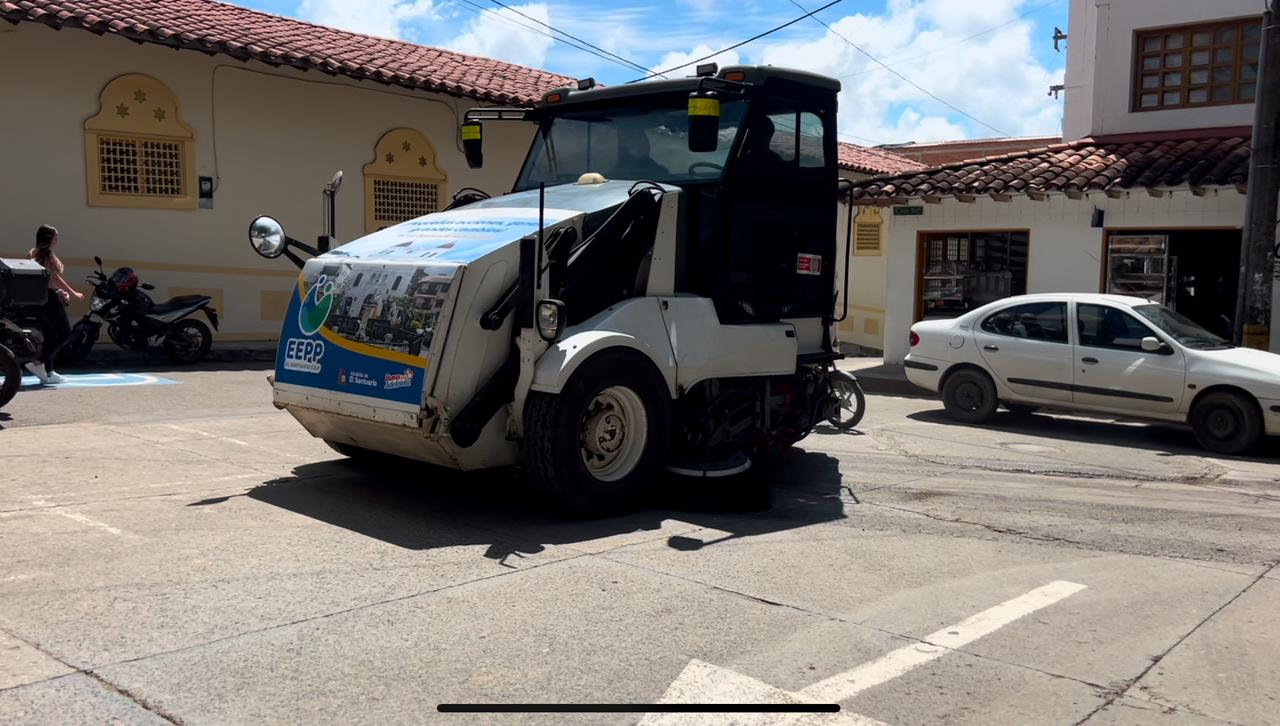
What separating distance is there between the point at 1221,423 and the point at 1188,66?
7948 mm

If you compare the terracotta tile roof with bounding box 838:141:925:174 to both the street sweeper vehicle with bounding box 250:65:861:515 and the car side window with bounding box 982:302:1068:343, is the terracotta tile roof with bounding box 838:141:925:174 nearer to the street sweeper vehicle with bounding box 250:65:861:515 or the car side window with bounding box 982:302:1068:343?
the car side window with bounding box 982:302:1068:343

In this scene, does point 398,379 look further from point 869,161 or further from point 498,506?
point 869,161

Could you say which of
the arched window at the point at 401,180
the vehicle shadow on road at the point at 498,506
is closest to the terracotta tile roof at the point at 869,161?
the arched window at the point at 401,180

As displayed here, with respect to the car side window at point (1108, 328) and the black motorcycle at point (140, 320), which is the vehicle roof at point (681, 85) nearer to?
the car side window at point (1108, 328)

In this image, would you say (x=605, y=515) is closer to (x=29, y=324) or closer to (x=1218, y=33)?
(x=29, y=324)

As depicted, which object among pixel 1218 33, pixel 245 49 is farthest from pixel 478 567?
pixel 1218 33

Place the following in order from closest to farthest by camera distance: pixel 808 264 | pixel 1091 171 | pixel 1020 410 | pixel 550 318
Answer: pixel 550 318, pixel 808 264, pixel 1020 410, pixel 1091 171

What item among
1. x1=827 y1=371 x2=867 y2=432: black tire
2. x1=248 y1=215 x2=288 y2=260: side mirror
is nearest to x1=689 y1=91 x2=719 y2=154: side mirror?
x1=248 y1=215 x2=288 y2=260: side mirror

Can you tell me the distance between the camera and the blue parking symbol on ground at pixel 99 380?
11.2m

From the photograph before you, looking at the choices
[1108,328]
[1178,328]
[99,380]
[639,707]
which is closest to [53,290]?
[99,380]

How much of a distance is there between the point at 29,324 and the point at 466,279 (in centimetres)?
827

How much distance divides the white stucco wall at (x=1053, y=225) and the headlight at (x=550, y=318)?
11275 millimetres

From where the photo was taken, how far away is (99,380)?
11.9 m

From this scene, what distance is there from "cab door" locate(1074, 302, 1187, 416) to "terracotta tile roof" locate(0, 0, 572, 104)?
10737 millimetres
